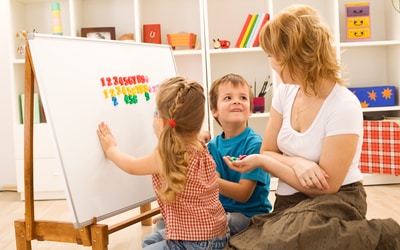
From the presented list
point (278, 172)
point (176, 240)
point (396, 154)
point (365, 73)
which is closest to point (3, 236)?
point (176, 240)

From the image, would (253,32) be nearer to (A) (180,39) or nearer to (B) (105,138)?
(A) (180,39)

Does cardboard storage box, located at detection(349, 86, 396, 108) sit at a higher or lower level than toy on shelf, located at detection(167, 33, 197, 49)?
lower

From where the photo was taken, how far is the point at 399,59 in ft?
12.0

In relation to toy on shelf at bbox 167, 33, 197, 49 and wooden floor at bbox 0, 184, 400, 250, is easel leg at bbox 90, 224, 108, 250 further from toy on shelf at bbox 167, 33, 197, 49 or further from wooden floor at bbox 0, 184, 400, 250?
toy on shelf at bbox 167, 33, 197, 49

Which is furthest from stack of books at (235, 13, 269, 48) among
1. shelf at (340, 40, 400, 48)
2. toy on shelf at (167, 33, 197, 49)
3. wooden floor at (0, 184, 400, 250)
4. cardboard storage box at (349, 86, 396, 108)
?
wooden floor at (0, 184, 400, 250)

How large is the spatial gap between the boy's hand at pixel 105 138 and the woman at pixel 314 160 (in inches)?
19.2

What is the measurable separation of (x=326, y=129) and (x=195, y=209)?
0.49 m

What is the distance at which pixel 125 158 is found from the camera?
1.92m

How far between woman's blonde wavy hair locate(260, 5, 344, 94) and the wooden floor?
1254 millimetres

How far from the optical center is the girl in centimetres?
171

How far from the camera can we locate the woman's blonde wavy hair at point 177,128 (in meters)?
1.69

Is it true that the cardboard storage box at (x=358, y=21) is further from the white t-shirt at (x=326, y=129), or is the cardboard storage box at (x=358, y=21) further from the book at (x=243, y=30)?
the white t-shirt at (x=326, y=129)

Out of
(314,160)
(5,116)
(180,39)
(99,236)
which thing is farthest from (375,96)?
(5,116)

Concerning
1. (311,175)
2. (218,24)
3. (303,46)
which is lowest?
(311,175)
